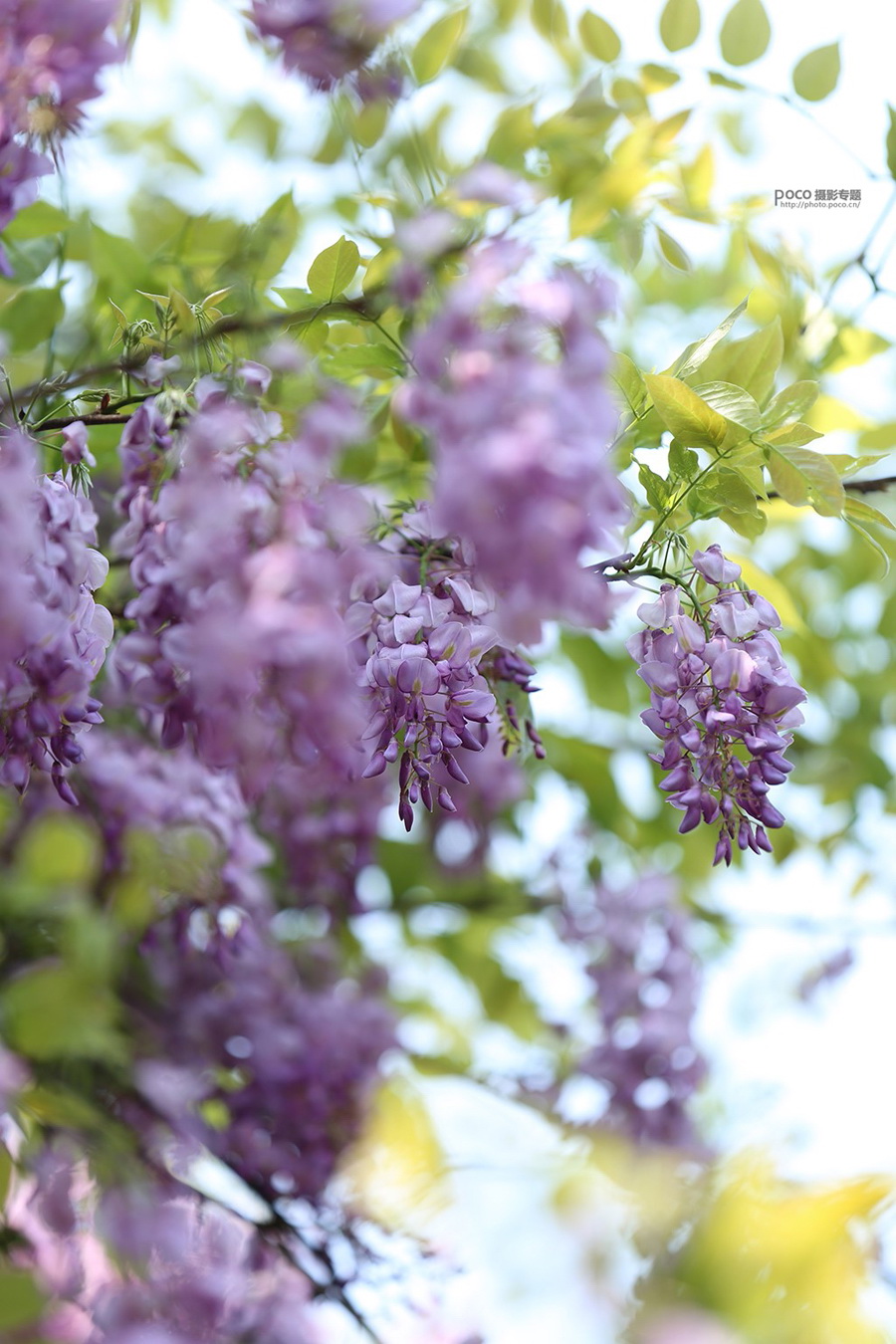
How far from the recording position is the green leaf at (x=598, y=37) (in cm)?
107

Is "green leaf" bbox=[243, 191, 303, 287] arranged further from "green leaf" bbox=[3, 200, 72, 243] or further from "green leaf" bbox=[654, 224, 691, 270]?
"green leaf" bbox=[654, 224, 691, 270]

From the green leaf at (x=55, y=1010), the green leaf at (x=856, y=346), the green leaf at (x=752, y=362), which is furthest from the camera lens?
the green leaf at (x=856, y=346)

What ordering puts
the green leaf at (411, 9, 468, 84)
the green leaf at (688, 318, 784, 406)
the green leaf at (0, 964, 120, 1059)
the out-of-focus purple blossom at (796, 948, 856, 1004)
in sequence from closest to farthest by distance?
the green leaf at (0, 964, 120, 1059) → the green leaf at (688, 318, 784, 406) → the green leaf at (411, 9, 468, 84) → the out-of-focus purple blossom at (796, 948, 856, 1004)

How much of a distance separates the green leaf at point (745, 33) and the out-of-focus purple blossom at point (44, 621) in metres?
0.79

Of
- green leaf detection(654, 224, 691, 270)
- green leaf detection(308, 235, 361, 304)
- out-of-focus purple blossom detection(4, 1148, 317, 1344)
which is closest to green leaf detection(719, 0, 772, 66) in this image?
green leaf detection(654, 224, 691, 270)

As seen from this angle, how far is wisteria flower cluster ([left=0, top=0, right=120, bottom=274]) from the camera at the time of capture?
22.8 inches

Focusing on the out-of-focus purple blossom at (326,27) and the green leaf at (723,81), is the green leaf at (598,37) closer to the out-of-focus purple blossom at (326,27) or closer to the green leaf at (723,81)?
the green leaf at (723,81)

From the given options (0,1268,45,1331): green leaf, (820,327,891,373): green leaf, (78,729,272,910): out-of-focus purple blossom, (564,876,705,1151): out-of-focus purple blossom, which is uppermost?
(820,327,891,373): green leaf

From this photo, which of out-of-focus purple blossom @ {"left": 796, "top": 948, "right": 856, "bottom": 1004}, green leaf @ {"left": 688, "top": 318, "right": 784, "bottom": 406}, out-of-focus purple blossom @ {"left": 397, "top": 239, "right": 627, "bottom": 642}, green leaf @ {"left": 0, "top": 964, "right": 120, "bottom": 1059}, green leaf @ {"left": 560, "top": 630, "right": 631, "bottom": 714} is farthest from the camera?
out-of-focus purple blossom @ {"left": 796, "top": 948, "right": 856, "bottom": 1004}

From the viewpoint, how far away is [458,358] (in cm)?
43

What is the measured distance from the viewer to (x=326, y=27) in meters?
0.67

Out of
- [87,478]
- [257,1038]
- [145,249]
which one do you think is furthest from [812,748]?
[87,478]

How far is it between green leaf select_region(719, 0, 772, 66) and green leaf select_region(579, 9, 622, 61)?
10 centimetres

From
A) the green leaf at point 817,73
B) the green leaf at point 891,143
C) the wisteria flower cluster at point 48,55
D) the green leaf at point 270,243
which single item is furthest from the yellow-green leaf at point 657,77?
the wisteria flower cluster at point 48,55
